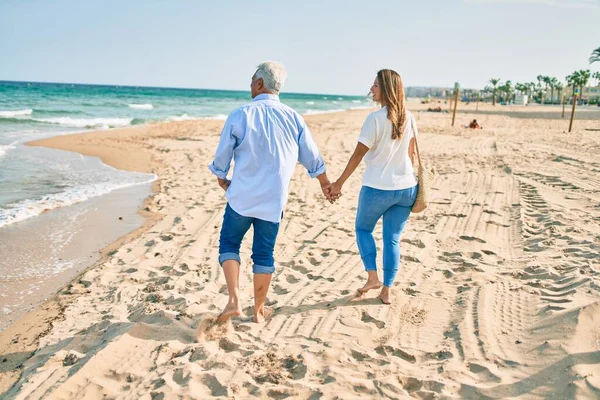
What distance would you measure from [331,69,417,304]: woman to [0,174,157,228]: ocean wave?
4981 mm

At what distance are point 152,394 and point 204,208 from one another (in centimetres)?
454

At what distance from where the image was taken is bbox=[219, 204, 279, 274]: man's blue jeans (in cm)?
323

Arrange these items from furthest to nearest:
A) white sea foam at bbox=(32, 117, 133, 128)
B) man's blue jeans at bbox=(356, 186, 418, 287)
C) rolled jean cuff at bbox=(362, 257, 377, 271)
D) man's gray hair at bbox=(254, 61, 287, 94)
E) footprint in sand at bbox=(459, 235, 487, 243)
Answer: white sea foam at bbox=(32, 117, 133, 128) → footprint in sand at bbox=(459, 235, 487, 243) → rolled jean cuff at bbox=(362, 257, 377, 271) → man's blue jeans at bbox=(356, 186, 418, 287) → man's gray hair at bbox=(254, 61, 287, 94)

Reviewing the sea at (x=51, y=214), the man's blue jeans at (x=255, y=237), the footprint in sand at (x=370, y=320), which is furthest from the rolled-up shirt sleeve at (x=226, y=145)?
the sea at (x=51, y=214)

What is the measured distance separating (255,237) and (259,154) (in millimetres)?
592

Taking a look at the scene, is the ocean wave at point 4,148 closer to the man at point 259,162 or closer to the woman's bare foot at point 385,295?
the man at point 259,162

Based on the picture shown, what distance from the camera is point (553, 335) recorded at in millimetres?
2943

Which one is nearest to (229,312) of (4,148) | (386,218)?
(386,218)

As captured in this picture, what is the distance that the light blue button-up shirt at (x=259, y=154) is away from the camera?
3.06 metres

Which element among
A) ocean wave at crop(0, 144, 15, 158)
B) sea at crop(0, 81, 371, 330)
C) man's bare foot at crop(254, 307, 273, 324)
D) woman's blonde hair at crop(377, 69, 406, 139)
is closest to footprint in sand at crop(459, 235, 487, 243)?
woman's blonde hair at crop(377, 69, 406, 139)

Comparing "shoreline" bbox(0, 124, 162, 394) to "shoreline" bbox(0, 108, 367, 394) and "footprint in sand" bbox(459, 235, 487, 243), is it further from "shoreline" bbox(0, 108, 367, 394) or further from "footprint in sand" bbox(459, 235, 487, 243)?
Result: "footprint in sand" bbox(459, 235, 487, 243)

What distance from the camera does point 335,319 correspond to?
3.41 metres

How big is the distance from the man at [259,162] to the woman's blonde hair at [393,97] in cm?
58

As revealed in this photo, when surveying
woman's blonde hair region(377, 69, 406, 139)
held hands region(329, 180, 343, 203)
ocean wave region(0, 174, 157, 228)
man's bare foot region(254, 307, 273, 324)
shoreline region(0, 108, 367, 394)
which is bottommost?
shoreline region(0, 108, 367, 394)
